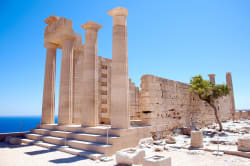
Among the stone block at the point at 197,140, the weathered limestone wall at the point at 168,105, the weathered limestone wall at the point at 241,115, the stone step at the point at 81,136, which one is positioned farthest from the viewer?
the weathered limestone wall at the point at 241,115

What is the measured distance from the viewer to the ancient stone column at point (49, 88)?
14734 mm

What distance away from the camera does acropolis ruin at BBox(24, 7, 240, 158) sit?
31.7 feet

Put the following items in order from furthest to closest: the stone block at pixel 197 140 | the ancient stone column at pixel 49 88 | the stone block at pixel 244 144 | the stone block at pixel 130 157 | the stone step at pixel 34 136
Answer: the ancient stone column at pixel 49 88 < the stone step at pixel 34 136 < the stone block at pixel 197 140 < the stone block at pixel 244 144 < the stone block at pixel 130 157

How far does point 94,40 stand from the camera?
40.0 feet

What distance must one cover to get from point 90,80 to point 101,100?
9.58ft

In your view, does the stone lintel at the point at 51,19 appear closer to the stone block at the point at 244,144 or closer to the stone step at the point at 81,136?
the stone step at the point at 81,136

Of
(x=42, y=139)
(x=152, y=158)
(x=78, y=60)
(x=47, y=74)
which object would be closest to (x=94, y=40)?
(x=78, y=60)

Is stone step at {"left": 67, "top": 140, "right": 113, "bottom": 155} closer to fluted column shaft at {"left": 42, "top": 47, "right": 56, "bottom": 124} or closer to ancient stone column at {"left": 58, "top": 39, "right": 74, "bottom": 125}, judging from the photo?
ancient stone column at {"left": 58, "top": 39, "right": 74, "bottom": 125}

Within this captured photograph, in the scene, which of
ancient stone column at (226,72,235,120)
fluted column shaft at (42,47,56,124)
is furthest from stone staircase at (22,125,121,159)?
ancient stone column at (226,72,235,120)

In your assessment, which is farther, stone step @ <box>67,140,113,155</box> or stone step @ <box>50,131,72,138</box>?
stone step @ <box>50,131,72,138</box>

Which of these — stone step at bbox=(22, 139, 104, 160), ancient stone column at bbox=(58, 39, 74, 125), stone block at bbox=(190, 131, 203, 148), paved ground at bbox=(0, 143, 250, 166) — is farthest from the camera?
ancient stone column at bbox=(58, 39, 74, 125)

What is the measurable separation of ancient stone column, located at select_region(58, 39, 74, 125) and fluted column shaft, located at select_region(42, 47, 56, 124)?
197 cm

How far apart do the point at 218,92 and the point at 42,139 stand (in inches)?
632

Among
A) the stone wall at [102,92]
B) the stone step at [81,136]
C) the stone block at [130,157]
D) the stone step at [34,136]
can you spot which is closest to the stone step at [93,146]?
the stone step at [81,136]
